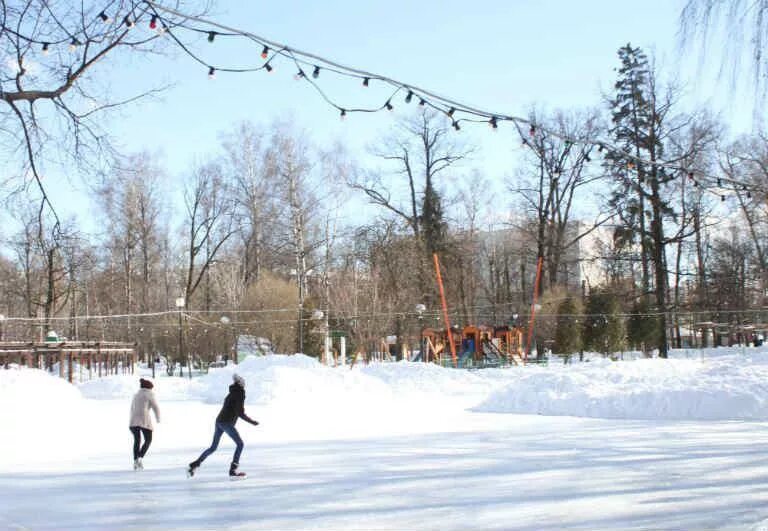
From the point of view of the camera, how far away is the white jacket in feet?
36.3

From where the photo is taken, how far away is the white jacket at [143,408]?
11055mm

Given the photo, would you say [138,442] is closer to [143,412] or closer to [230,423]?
[143,412]

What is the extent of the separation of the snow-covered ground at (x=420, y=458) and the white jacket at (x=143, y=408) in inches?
24.7

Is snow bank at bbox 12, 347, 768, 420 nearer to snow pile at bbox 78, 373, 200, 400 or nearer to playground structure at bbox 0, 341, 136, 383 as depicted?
snow pile at bbox 78, 373, 200, 400

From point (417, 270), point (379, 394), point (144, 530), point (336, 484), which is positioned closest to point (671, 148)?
point (417, 270)

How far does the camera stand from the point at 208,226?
45.7m

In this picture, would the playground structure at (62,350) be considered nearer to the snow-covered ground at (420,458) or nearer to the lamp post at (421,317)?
the snow-covered ground at (420,458)

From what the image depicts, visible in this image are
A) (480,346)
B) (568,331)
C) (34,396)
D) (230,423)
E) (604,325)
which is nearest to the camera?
(230,423)

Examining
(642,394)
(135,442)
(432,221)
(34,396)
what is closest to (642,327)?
(432,221)

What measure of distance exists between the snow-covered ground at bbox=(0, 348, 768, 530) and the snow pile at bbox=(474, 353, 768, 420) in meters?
0.04

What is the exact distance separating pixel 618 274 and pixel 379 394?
27233 mm

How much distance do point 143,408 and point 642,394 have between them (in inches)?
432

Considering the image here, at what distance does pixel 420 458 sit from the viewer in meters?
11.1

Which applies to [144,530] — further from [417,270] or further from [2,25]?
[417,270]
